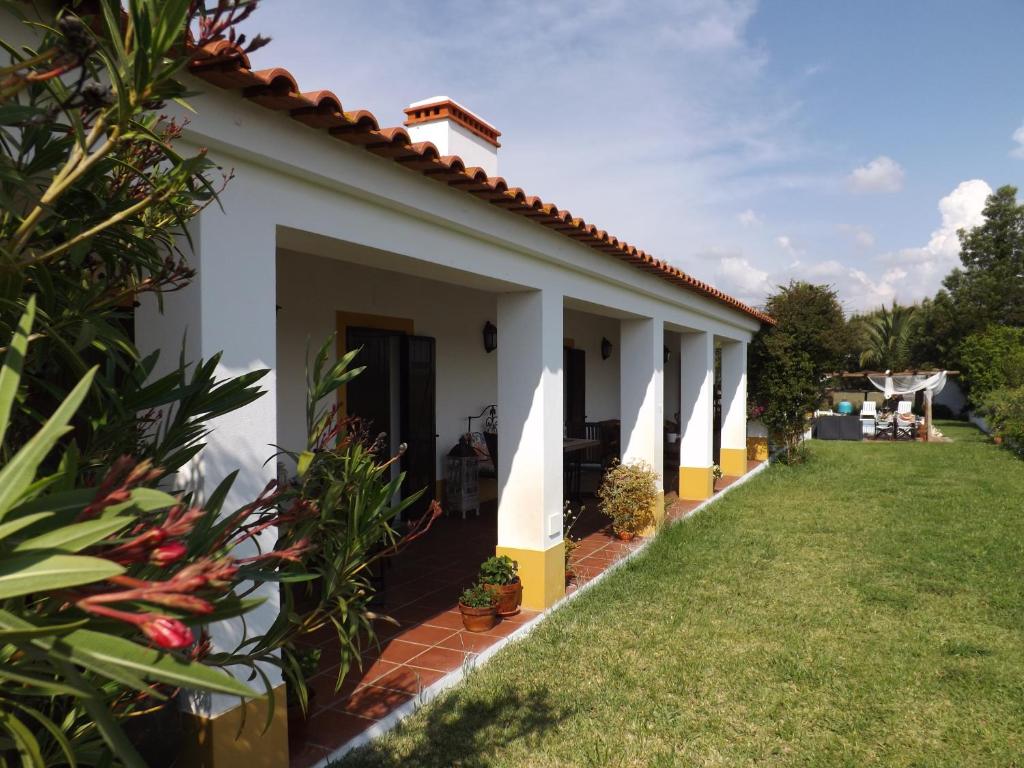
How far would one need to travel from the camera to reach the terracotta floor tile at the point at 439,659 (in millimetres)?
5039

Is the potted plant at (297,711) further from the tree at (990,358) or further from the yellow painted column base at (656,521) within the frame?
the tree at (990,358)

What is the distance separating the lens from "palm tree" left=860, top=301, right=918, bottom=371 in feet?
120

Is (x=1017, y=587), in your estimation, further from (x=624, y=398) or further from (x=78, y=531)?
(x=78, y=531)

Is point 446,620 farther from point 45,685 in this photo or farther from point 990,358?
point 990,358

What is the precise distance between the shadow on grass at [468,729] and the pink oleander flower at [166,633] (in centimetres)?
321

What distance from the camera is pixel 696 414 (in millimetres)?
11516

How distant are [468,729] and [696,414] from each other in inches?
319

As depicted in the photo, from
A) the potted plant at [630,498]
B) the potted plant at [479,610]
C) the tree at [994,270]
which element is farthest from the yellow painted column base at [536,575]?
the tree at [994,270]

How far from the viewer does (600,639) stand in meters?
5.68

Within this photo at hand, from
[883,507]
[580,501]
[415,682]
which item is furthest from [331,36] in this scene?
[883,507]

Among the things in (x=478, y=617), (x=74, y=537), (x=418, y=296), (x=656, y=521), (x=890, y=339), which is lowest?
(x=478, y=617)

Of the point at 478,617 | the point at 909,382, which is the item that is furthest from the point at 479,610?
the point at 909,382

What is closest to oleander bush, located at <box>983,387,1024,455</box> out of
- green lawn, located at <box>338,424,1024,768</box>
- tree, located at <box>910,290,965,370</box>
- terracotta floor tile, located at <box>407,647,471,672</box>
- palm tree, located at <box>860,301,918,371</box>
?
green lawn, located at <box>338,424,1024,768</box>

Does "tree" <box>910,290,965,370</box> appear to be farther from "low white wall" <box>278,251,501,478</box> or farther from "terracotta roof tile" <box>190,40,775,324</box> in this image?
"terracotta roof tile" <box>190,40,775,324</box>
